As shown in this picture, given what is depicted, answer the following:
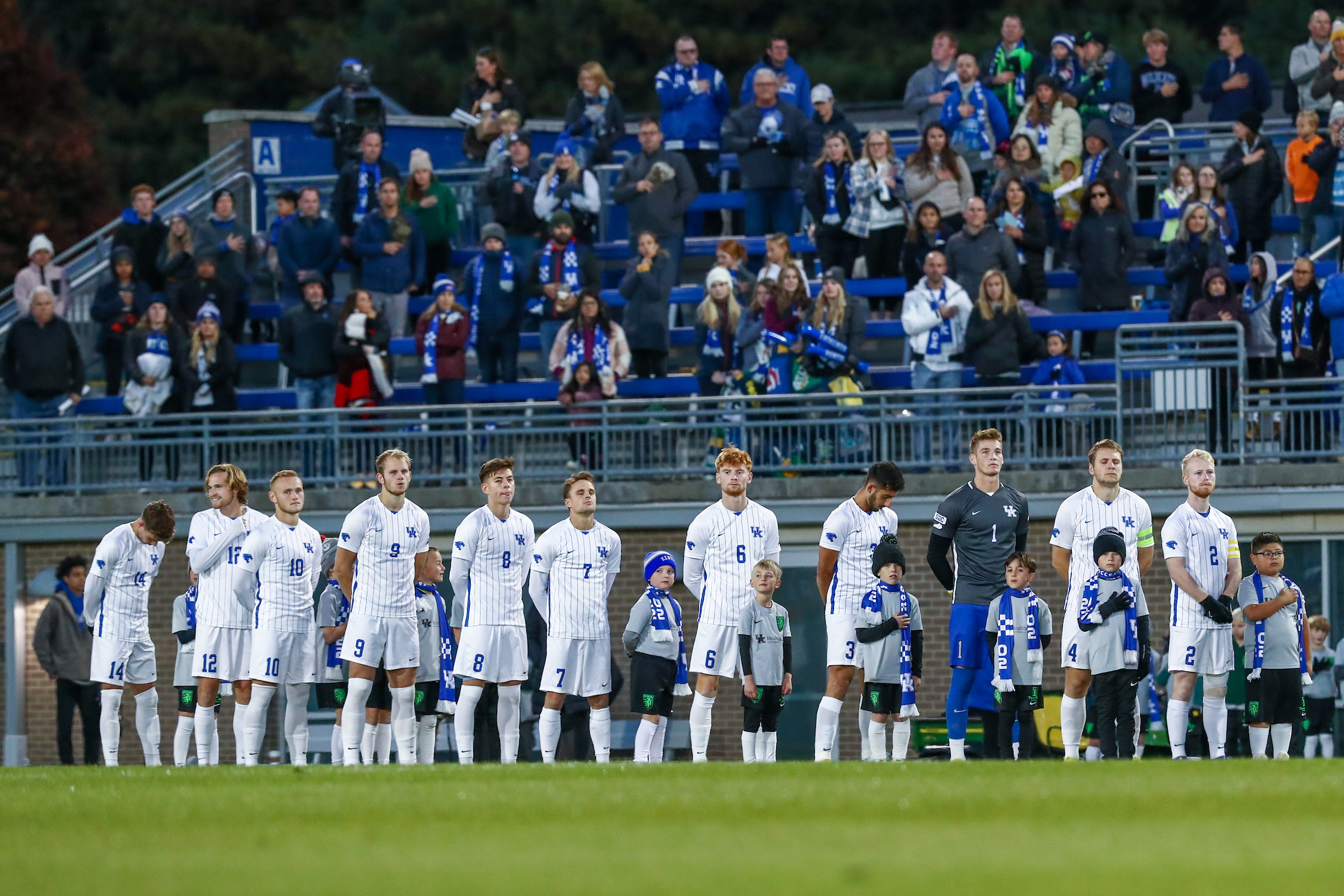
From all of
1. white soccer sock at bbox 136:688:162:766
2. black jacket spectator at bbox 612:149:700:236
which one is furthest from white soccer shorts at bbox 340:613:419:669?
black jacket spectator at bbox 612:149:700:236

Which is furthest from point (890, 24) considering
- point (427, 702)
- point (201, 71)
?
point (427, 702)

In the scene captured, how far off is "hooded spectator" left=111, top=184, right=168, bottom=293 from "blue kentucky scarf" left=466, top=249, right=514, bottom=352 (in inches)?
157

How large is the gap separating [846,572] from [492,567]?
8.04 feet

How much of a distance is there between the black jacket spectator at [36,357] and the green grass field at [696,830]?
10.9 meters

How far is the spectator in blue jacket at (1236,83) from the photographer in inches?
930

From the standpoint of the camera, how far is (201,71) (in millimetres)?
47688

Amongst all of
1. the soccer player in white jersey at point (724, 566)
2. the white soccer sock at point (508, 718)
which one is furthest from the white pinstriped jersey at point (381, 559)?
the soccer player in white jersey at point (724, 566)

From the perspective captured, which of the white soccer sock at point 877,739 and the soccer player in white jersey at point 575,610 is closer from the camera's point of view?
the white soccer sock at point 877,739

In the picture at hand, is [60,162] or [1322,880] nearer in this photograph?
[1322,880]

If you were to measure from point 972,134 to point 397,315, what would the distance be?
21.1 ft

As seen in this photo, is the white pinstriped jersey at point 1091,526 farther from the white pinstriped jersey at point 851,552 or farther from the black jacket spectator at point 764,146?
the black jacket spectator at point 764,146

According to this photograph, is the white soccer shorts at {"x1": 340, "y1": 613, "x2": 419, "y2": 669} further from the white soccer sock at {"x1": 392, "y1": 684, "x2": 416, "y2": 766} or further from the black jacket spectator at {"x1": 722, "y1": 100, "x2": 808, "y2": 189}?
the black jacket spectator at {"x1": 722, "y1": 100, "x2": 808, "y2": 189}

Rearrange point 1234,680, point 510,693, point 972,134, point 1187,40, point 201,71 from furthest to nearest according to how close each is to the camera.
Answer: point 201,71 → point 1187,40 → point 972,134 → point 1234,680 → point 510,693

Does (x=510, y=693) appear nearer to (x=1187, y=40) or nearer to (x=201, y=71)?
(x=1187, y=40)
